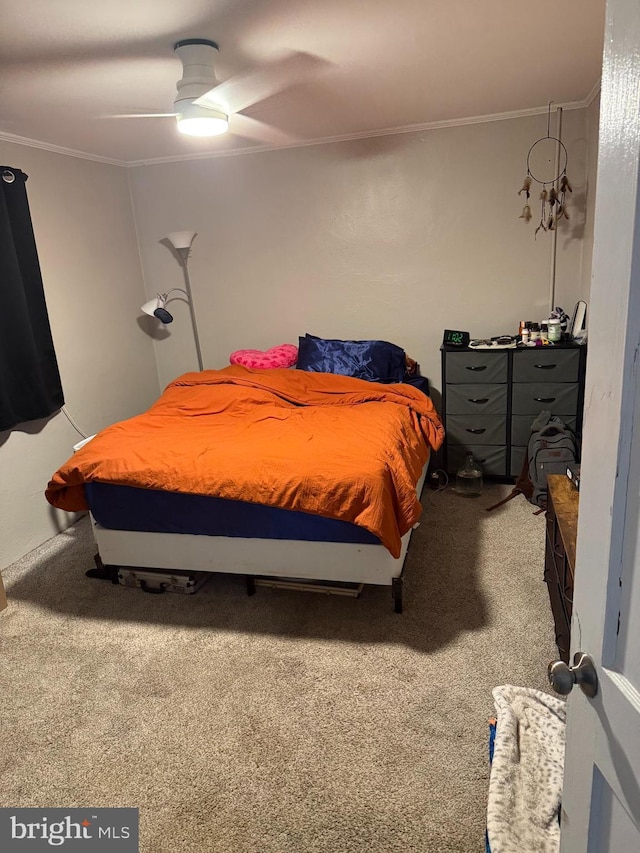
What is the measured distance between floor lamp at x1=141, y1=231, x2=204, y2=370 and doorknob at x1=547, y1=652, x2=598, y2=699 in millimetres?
3475

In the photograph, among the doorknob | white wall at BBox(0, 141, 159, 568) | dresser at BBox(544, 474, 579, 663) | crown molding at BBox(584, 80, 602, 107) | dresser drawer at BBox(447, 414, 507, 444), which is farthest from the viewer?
dresser drawer at BBox(447, 414, 507, 444)

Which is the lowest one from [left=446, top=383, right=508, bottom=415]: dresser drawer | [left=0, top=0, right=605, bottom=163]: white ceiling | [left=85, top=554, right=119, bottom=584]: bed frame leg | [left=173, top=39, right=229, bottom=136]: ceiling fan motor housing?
[left=85, top=554, right=119, bottom=584]: bed frame leg

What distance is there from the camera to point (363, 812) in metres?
1.57

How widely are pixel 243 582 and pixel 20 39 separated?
2363 mm

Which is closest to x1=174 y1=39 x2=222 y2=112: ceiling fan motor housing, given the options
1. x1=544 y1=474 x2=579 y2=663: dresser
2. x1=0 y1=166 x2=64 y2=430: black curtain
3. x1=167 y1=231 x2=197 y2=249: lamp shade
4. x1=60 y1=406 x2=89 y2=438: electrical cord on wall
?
x1=0 y1=166 x2=64 y2=430: black curtain

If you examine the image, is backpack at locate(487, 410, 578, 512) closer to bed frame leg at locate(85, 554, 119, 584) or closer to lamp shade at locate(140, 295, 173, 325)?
bed frame leg at locate(85, 554, 119, 584)

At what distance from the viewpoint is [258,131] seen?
11.3 ft

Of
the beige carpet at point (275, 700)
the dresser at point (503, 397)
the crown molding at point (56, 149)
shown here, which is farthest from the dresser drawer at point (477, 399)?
the crown molding at point (56, 149)

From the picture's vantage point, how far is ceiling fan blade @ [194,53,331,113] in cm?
229

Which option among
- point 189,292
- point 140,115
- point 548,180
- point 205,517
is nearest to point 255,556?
point 205,517

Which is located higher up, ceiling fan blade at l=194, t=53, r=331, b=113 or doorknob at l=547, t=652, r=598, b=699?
ceiling fan blade at l=194, t=53, r=331, b=113

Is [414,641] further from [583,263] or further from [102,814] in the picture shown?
[583,263]

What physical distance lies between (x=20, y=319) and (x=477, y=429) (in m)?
2.81

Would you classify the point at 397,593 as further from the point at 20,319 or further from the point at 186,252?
the point at 186,252
